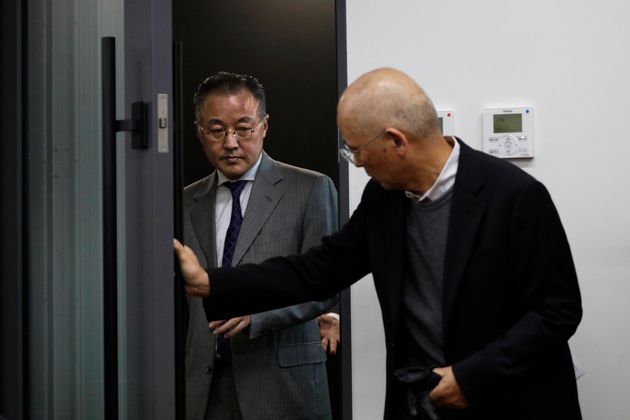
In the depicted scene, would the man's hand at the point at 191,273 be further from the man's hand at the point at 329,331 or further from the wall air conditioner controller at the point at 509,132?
the wall air conditioner controller at the point at 509,132

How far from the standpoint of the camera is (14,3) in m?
1.75

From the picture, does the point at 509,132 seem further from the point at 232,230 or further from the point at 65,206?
the point at 65,206

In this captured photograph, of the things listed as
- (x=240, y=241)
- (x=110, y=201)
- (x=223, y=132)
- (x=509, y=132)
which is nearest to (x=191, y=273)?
(x=110, y=201)

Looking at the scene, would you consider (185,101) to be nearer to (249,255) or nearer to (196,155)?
(196,155)

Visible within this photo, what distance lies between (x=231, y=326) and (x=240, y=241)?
0.77 ft

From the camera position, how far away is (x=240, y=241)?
6.43 ft

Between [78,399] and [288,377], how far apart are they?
63 cm

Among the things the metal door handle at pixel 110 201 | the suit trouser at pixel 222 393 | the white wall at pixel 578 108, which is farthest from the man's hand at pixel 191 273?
the white wall at pixel 578 108

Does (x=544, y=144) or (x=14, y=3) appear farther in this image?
(x=544, y=144)

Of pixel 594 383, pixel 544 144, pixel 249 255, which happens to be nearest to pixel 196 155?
pixel 249 255

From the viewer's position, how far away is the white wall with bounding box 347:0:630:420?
1915 mm

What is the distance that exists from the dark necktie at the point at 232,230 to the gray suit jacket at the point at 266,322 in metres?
0.02

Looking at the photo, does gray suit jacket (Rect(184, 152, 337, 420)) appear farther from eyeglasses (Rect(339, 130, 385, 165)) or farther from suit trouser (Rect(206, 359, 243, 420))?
eyeglasses (Rect(339, 130, 385, 165))

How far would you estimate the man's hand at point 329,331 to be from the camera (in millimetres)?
2109
